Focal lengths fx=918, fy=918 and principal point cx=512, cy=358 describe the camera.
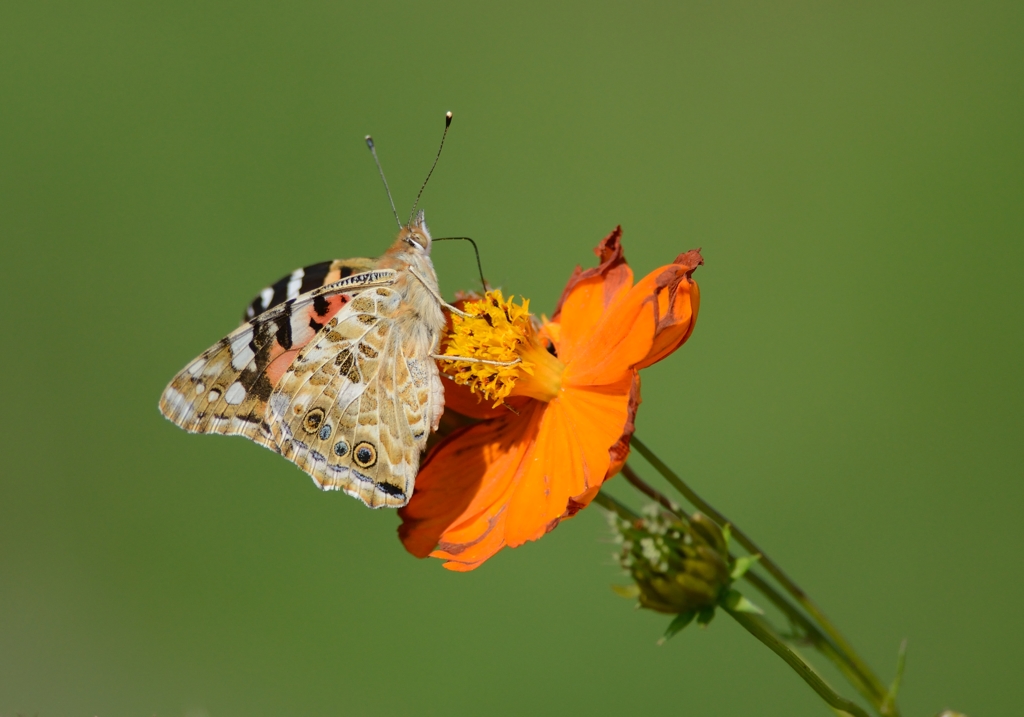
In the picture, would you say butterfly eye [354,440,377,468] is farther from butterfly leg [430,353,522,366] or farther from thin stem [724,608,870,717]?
thin stem [724,608,870,717]

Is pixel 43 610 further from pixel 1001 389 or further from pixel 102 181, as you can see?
pixel 1001 389

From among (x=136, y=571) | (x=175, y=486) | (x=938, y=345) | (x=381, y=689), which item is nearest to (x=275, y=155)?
(x=175, y=486)

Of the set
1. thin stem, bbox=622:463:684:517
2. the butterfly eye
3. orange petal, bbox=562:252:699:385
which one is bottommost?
the butterfly eye

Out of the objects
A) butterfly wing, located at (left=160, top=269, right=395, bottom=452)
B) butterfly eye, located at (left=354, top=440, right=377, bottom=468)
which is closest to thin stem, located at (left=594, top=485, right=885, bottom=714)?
butterfly eye, located at (left=354, top=440, right=377, bottom=468)

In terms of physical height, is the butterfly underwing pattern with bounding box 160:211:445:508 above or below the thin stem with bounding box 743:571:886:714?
above

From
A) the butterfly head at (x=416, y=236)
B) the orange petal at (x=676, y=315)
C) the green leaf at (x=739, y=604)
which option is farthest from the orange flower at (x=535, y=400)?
the green leaf at (x=739, y=604)

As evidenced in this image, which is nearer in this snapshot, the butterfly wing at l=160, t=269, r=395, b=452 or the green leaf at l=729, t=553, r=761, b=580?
the green leaf at l=729, t=553, r=761, b=580

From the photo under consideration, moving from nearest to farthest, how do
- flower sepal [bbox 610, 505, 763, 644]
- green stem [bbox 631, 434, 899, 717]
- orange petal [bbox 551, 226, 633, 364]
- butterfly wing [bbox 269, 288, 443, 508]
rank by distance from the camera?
green stem [bbox 631, 434, 899, 717] → flower sepal [bbox 610, 505, 763, 644] → butterfly wing [bbox 269, 288, 443, 508] → orange petal [bbox 551, 226, 633, 364]

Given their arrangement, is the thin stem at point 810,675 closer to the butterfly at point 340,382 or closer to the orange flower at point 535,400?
the orange flower at point 535,400
